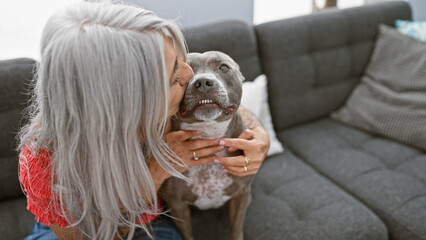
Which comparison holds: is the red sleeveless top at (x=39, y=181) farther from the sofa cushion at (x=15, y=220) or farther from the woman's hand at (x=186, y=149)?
the sofa cushion at (x=15, y=220)

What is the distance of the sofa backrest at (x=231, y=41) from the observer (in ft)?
5.24

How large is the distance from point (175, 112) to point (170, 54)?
21 centimetres

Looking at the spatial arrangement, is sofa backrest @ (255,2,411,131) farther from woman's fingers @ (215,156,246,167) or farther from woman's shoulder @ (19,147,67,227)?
woman's shoulder @ (19,147,67,227)

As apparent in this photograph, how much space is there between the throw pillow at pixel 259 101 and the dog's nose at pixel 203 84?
65 centimetres

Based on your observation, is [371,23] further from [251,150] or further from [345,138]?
[251,150]

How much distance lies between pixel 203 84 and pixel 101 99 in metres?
0.30

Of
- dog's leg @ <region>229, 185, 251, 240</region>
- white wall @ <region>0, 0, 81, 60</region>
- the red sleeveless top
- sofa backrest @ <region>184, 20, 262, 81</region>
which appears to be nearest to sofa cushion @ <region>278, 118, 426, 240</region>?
sofa backrest @ <region>184, 20, 262, 81</region>

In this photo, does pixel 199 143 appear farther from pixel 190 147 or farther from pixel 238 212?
pixel 238 212

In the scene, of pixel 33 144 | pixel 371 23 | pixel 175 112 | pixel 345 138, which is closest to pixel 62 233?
pixel 33 144

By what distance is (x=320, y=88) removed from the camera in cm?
200

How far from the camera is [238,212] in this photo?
1.23 meters

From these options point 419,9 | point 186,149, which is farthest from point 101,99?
point 419,9

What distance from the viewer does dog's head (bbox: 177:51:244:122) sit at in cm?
93

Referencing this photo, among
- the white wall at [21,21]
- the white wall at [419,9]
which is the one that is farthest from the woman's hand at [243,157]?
the white wall at [419,9]
